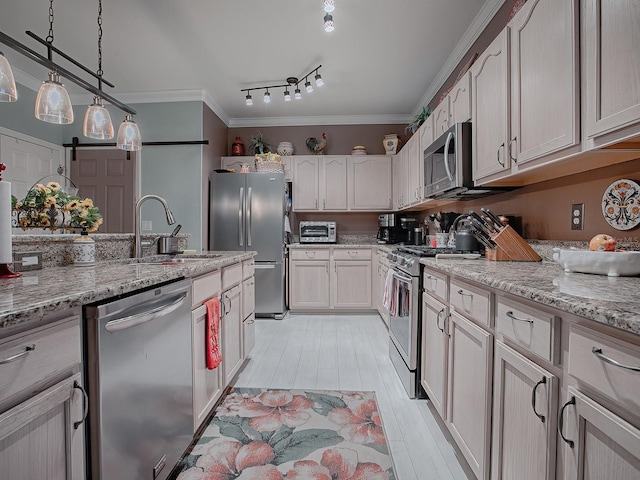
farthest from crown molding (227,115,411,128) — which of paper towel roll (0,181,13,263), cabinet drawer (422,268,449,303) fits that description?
paper towel roll (0,181,13,263)

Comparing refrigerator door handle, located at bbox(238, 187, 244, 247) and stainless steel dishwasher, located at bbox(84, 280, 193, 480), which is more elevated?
refrigerator door handle, located at bbox(238, 187, 244, 247)

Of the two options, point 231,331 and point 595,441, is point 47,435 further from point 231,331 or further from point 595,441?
point 231,331

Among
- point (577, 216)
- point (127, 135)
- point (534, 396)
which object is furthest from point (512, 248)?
point (127, 135)

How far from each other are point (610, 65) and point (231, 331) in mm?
2234

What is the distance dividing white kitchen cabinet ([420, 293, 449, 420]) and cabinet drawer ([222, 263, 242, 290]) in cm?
127

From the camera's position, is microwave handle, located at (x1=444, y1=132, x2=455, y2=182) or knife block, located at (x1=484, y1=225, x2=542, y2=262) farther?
microwave handle, located at (x1=444, y1=132, x2=455, y2=182)

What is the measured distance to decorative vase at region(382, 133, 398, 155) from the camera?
14.5 ft

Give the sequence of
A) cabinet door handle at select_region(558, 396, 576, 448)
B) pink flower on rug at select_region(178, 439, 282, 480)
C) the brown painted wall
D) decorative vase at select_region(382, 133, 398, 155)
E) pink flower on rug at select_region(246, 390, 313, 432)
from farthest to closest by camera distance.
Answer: the brown painted wall
decorative vase at select_region(382, 133, 398, 155)
pink flower on rug at select_region(246, 390, 313, 432)
pink flower on rug at select_region(178, 439, 282, 480)
cabinet door handle at select_region(558, 396, 576, 448)

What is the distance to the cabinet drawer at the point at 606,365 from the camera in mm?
622

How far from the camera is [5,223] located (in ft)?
3.57

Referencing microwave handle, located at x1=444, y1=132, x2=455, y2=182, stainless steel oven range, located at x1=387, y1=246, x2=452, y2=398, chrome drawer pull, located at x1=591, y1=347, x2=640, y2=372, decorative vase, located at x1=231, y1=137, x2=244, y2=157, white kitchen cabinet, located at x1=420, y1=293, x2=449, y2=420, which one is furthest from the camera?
decorative vase, located at x1=231, y1=137, x2=244, y2=157

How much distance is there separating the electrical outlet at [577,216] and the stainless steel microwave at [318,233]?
118 inches

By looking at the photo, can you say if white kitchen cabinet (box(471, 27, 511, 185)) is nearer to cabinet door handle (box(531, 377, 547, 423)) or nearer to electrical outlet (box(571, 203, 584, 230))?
electrical outlet (box(571, 203, 584, 230))

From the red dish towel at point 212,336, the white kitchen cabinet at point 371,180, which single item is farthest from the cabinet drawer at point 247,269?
the white kitchen cabinet at point 371,180
